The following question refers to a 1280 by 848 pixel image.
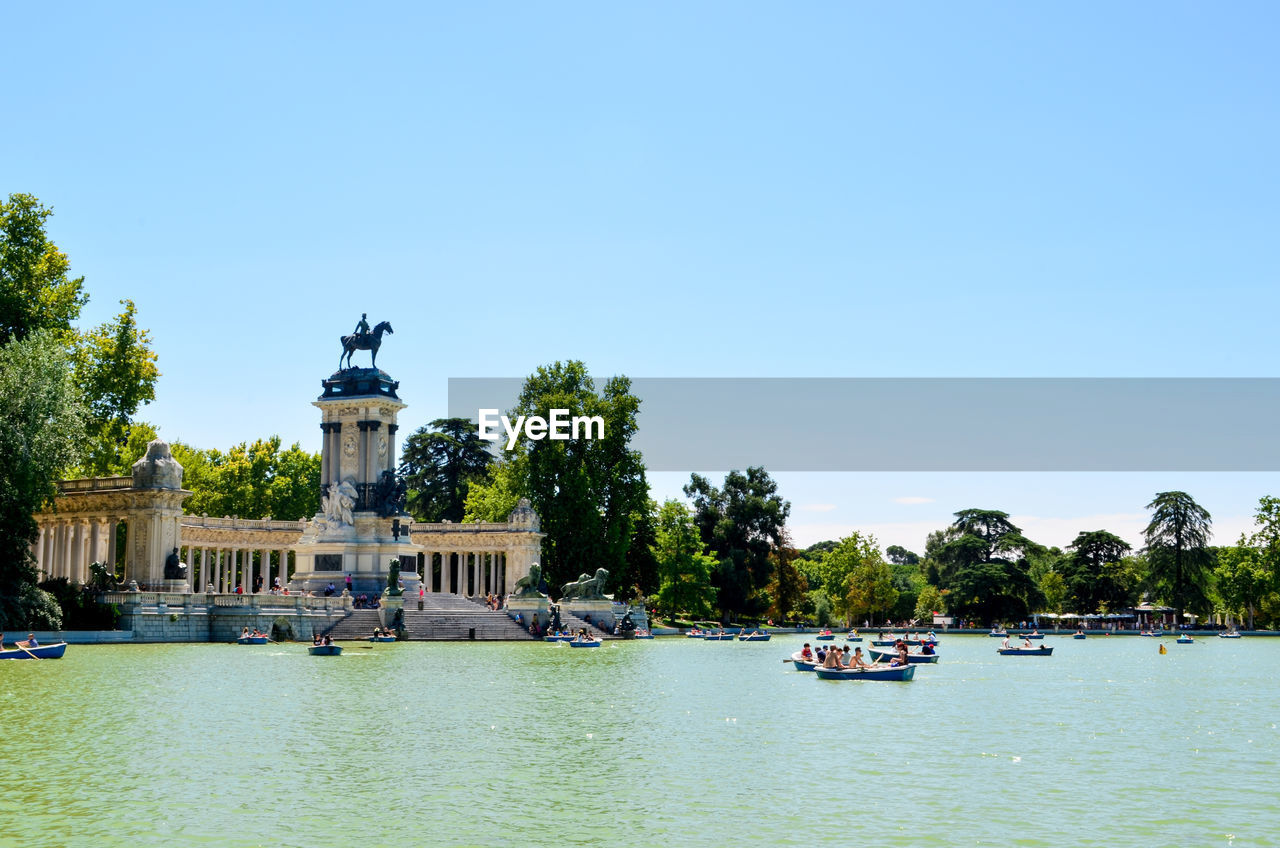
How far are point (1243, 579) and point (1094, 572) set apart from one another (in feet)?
54.9

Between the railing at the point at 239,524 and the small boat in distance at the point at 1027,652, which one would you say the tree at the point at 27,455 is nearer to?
the railing at the point at 239,524

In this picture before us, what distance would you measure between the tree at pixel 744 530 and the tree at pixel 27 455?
63583 millimetres

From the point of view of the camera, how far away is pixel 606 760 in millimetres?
23328

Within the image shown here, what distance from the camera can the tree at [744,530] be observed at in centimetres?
11075

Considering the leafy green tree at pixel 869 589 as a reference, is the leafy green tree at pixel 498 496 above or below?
above

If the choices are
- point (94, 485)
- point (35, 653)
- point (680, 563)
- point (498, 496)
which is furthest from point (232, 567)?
point (35, 653)

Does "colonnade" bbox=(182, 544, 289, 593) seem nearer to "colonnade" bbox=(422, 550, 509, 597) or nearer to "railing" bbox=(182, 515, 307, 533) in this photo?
"railing" bbox=(182, 515, 307, 533)

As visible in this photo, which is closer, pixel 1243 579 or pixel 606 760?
pixel 606 760

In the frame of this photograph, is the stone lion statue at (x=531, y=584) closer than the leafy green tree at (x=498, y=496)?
Yes

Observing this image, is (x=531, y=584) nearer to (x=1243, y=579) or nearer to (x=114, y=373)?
(x=114, y=373)

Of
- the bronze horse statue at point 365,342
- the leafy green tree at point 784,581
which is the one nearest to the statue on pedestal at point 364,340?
the bronze horse statue at point 365,342

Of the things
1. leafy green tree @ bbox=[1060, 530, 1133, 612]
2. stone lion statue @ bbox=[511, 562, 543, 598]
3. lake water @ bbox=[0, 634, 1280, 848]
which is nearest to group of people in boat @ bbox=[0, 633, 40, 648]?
lake water @ bbox=[0, 634, 1280, 848]

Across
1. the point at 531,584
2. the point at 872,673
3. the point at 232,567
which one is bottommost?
the point at 872,673

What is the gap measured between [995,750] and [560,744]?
8.24 meters
